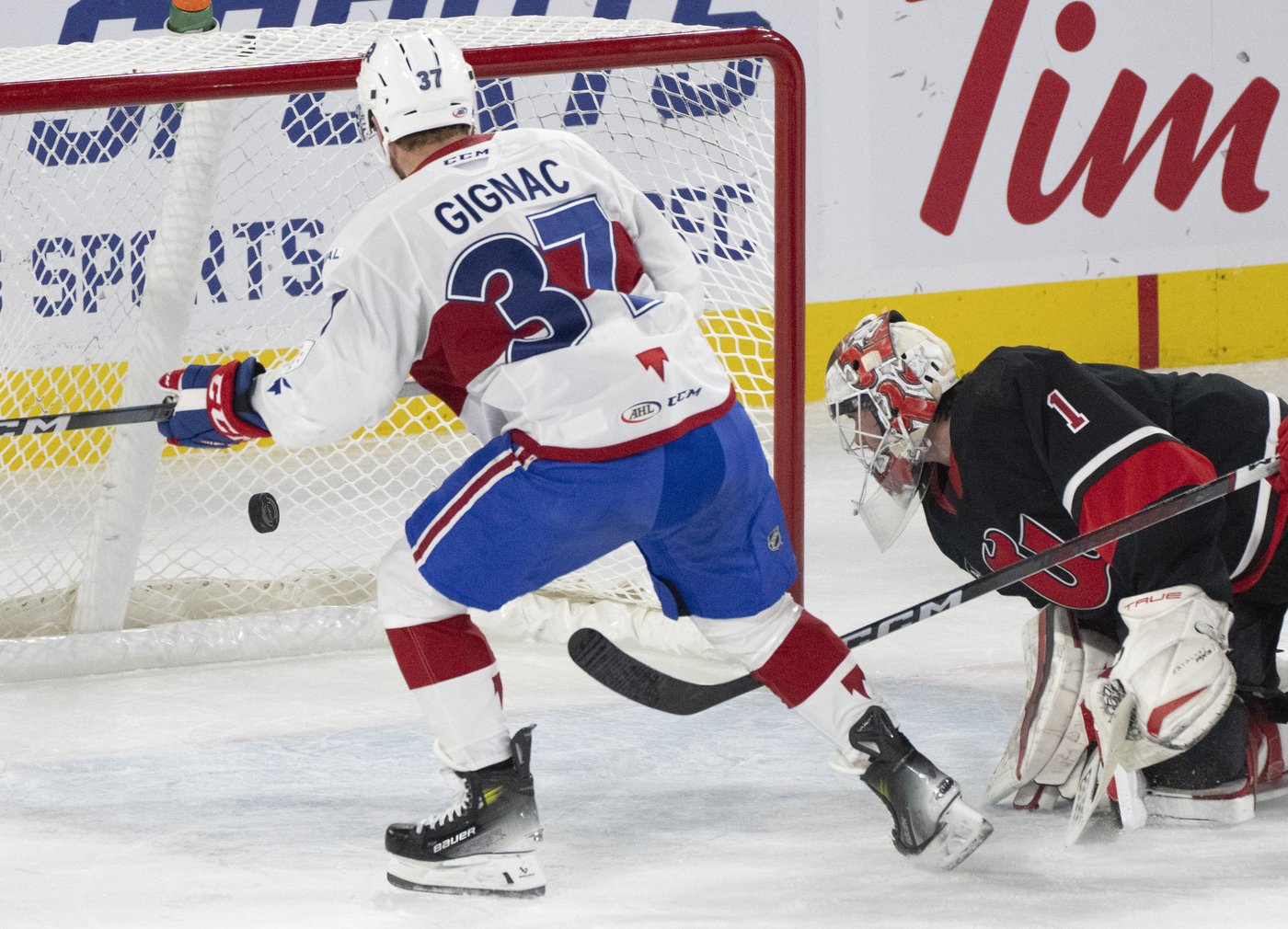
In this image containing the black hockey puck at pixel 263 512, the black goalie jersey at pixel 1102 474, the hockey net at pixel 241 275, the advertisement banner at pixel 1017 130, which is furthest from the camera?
the advertisement banner at pixel 1017 130

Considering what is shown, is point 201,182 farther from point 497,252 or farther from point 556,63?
point 497,252

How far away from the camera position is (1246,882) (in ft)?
6.20

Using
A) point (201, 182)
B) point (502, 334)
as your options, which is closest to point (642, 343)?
point (502, 334)

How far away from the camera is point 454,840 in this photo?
1947mm

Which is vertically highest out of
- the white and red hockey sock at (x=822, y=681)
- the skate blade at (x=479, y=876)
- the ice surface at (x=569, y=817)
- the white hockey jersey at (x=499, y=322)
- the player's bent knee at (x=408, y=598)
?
the white hockey jersey at (x=499, y=322)

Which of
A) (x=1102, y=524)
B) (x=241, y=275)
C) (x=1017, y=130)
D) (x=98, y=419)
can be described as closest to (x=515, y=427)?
(x=1102, y=524)

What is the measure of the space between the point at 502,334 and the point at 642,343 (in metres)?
0.16

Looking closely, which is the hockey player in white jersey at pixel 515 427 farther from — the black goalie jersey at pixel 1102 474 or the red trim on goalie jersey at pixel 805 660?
the black goalie jersey at pixel 1102 474

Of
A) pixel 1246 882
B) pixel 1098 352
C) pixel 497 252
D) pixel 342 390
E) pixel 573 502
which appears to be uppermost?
pixel 497 252

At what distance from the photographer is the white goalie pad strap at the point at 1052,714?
2.17 meters

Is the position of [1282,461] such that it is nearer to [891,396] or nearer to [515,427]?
[891,396]

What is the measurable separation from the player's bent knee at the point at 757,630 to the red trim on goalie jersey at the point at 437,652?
286 mm

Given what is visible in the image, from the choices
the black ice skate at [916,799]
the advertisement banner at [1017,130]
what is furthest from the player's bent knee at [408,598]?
the advertisement banner at [1017,130]

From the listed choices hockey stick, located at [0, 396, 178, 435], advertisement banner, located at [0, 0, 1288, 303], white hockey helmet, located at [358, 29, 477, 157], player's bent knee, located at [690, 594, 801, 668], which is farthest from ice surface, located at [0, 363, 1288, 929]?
advertisement banner, located at [0, 0, 1288, 303]
